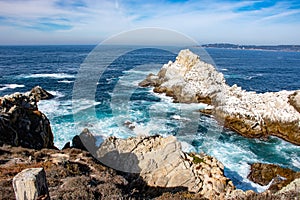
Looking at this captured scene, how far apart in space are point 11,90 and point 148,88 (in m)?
23.4

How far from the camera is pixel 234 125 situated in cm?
2830

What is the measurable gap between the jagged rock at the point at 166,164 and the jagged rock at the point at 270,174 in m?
4.43

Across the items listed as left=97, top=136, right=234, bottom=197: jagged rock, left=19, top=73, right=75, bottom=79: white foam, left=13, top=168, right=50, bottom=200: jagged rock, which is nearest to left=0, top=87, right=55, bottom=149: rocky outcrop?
left=97, top=136, right=234, bottom=197: jagged rock

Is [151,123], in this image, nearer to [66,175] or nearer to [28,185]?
[66,175]

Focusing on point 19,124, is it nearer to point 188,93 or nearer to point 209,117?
point 209,117

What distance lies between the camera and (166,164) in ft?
51.9

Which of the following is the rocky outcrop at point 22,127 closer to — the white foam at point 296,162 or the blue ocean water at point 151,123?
the blue ocean water at point 151,123

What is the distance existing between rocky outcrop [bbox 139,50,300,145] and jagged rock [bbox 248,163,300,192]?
759 centimetres

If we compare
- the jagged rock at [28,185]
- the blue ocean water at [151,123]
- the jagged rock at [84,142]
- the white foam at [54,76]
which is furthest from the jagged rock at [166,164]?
the white foam at [54,76]

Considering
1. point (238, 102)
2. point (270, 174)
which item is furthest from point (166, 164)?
point (238, 102)

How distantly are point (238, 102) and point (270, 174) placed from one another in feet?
47.1

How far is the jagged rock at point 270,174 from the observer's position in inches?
700

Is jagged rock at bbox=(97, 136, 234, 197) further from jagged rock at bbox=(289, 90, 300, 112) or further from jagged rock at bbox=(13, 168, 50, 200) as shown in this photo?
jagged rock at bbox=(289, 90, 300, 112)

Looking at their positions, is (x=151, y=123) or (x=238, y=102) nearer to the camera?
(x=151, y=123)
